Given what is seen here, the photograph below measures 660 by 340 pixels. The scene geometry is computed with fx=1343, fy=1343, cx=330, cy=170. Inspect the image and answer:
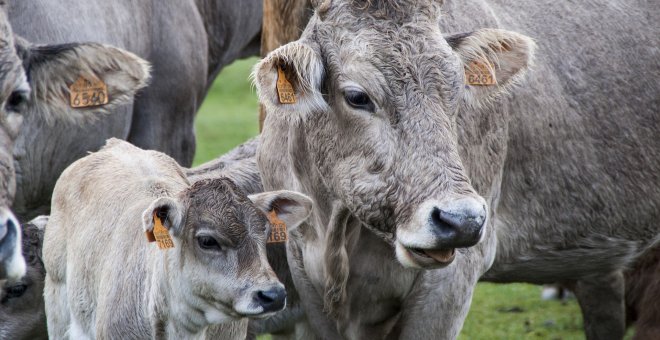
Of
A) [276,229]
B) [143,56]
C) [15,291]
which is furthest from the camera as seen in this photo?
[143,56]

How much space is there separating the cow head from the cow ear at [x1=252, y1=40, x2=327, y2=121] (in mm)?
913

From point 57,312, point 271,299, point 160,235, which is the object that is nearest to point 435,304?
point 271,299

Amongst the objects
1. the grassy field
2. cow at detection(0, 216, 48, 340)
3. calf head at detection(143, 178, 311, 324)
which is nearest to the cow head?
calf head at detection(143, 178, 311, 324)

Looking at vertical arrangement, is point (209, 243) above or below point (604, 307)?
above

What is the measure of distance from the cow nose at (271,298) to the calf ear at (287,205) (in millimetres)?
480

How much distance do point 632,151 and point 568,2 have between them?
96 cm

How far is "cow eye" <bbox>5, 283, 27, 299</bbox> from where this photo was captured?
25.8 feet

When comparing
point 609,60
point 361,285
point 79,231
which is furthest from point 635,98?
point 79,231

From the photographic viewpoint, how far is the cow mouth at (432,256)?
584 cm

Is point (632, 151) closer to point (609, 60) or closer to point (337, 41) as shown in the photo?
point (609, 60)

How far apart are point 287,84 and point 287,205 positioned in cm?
65

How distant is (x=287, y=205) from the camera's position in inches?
256

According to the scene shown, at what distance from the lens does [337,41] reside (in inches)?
244

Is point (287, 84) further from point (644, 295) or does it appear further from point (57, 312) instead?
point (644, 295)
